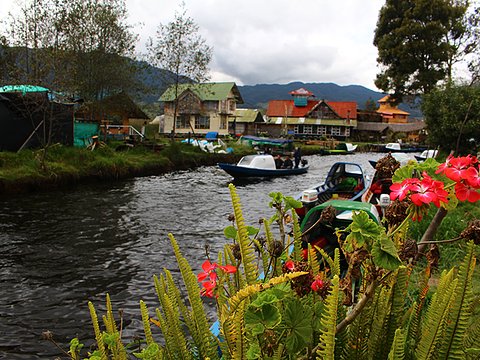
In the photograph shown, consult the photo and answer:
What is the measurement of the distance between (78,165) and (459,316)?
62.2ft

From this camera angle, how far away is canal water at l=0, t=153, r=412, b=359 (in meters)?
5.79

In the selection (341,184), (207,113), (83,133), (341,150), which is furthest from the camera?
(207,113)

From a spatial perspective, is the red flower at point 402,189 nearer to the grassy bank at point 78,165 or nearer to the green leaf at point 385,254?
the green leaf at point 385,254

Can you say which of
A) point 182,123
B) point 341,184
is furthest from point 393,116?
point 341,184

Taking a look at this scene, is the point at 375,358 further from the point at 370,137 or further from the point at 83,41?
the point at 370,137

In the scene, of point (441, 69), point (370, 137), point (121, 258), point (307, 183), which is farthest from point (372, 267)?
point (370, 137)

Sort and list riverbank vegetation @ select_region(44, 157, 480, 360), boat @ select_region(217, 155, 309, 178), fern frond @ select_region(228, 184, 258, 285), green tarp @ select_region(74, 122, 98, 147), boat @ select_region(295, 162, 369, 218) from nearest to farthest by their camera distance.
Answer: riverbank vegetation @ select_region(44, 157, 480, 360) → fern frond @ select_region(228, 184, 258, 285) → boat @ select_region(295, 162, 369, 218) → boat @ select_region(217, 155, 309, 178) → green tarp @ select_region(74, 122, 98, 147)

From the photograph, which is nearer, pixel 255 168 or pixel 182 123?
pixel 255 168

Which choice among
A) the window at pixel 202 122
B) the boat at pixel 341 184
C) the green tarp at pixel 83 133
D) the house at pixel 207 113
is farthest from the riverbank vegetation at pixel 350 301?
the window at pixel 202 122

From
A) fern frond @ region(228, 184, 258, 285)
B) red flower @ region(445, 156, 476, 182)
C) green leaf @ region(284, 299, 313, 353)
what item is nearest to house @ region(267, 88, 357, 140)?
fern frond @ region(228, 184, 258, 285)

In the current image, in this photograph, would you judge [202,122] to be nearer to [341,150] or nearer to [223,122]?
[223,122]

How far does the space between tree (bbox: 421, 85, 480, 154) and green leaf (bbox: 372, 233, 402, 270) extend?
58.0 ft

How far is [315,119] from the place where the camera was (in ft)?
215

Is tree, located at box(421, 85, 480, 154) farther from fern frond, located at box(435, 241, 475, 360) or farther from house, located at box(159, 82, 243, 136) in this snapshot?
house, located at box(159, 82, 243, 136)
